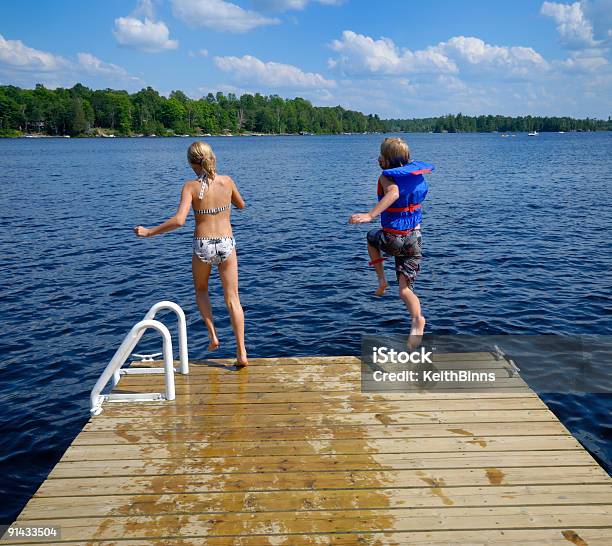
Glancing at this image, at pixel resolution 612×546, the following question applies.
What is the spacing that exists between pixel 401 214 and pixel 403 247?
395 mm

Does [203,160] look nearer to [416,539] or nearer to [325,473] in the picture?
[325,473]

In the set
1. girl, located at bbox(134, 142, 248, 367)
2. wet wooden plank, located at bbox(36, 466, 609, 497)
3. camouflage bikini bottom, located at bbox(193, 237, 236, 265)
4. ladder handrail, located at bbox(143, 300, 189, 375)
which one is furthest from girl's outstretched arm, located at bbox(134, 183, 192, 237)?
wet wooden plank, located at bbox(36, 466, 609, 497)

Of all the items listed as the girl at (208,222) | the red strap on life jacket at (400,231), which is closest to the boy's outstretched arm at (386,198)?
the red strap on life jacket at (400,231)

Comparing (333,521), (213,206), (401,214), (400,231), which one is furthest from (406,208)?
(333,521)

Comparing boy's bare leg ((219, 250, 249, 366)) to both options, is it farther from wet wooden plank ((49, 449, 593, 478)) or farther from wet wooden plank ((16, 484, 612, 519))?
wet wooden plank ((16, 484, 612, 519))

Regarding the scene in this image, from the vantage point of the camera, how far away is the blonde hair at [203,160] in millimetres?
5777

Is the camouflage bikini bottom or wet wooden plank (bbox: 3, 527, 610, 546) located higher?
the camouflage bikini bottom

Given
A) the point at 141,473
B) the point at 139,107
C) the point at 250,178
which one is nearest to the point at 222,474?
the point at 141,473

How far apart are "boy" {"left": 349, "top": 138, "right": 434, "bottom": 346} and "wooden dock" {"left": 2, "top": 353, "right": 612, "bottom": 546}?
56.5 inches

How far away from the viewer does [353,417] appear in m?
5.56

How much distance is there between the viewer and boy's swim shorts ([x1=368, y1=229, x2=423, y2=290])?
6430 mm

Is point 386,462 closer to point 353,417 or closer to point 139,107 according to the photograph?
point 353,417

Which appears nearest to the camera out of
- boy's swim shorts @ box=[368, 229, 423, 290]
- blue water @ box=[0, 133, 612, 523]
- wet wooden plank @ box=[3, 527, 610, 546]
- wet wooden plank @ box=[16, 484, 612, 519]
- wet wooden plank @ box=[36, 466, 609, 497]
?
wet wooden plank @ box=[3, 527, 610, 546]

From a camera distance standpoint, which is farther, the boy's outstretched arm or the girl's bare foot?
the girl's bare foot
